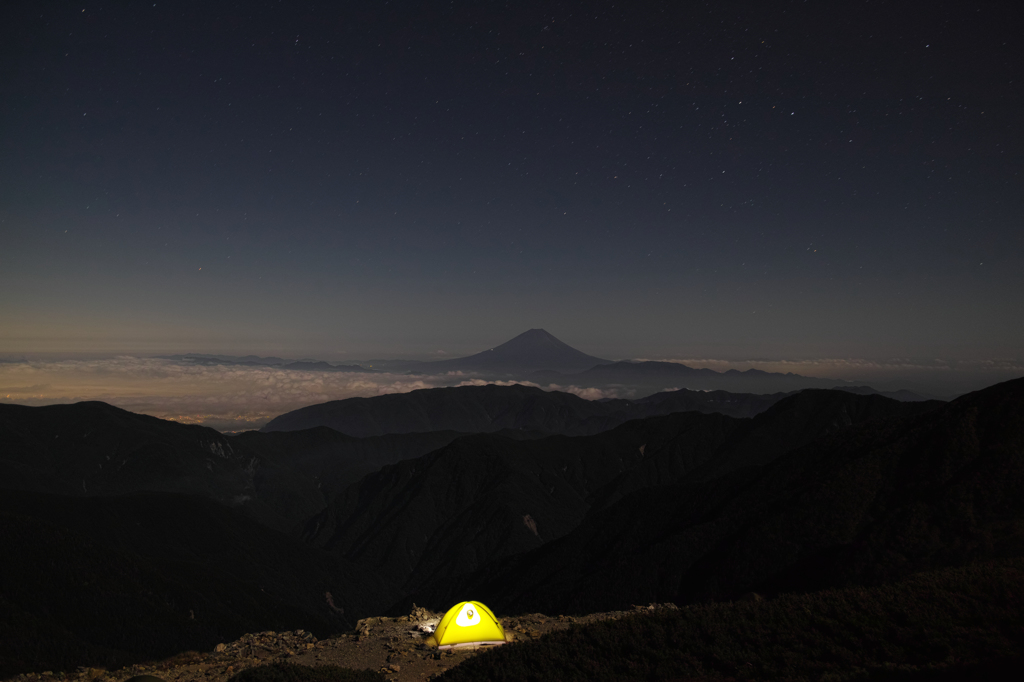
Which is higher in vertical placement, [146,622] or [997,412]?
[997,412]

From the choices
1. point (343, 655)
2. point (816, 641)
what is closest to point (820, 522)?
point (816, 641)

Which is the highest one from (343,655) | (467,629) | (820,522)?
(467,629)

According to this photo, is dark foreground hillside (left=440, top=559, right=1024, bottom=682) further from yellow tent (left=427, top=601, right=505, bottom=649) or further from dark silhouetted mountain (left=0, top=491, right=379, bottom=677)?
dark silhouetted mountain (left=0, top=491, right=379, bottom=677)

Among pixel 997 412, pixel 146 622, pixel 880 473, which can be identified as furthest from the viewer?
pixel 146 622

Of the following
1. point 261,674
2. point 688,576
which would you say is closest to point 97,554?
point 688,576

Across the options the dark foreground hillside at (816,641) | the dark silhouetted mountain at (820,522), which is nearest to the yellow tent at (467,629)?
the dark foreground hillside at (816,641)

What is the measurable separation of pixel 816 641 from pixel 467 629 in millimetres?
21216

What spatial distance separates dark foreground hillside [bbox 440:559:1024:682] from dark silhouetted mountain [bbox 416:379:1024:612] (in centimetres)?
4375

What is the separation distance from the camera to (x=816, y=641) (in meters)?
28.5

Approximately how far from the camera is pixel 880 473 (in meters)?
109

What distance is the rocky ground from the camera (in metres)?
36.3

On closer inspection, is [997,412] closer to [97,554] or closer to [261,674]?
[261,674]

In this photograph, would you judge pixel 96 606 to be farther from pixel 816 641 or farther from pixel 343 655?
pixel 816 641

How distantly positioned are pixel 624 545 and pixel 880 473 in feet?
224
